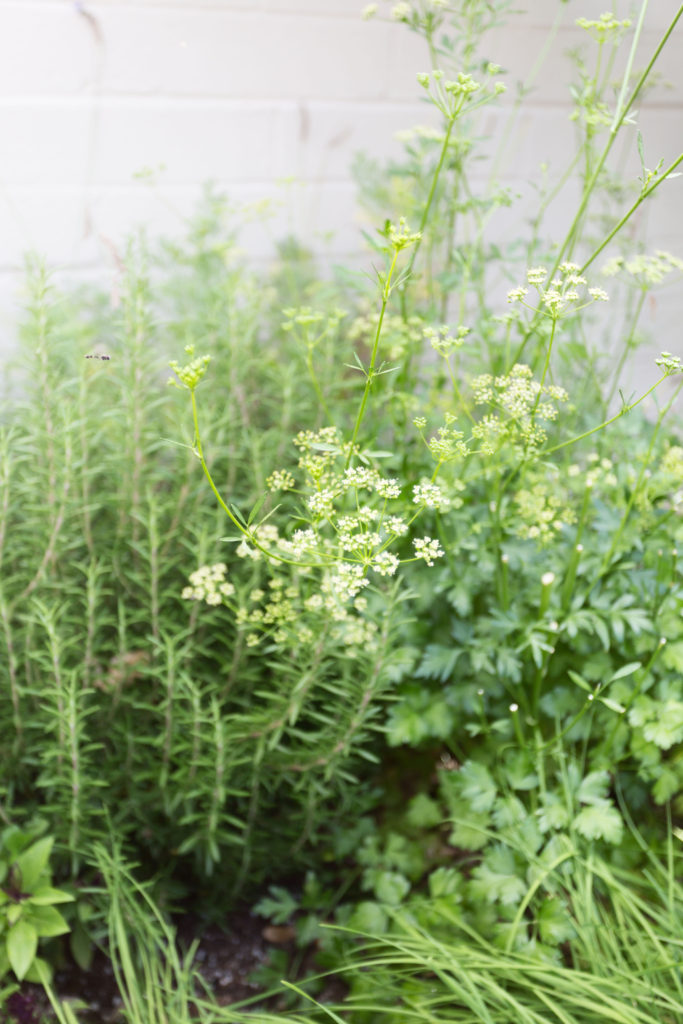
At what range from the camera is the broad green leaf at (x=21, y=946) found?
3.21 feet

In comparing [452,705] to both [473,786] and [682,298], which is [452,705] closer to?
[473,786]

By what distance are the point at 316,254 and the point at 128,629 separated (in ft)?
3.75

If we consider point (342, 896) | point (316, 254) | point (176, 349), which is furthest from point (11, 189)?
point (342, 896)

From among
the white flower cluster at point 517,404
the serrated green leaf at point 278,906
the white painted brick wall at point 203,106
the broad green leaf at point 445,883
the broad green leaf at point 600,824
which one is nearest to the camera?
the white flower cluster at point 517,404

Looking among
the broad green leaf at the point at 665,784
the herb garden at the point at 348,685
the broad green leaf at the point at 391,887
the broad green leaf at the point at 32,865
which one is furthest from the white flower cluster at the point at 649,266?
the broad green leaf at the point at 32,865

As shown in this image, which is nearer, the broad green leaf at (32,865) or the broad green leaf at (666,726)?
the broad green leaf at (32,865)

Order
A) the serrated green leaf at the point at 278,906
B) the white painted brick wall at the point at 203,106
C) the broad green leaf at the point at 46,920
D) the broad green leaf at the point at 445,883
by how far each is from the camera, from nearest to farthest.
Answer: the broad green leaf at the point at 46,920 < the broad green leaf at the point at 445,883 < the serrated green leaf at the point at 278,906 < the white painted brick wall at the point at 203,106

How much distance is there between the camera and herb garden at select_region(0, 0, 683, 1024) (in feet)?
3.56

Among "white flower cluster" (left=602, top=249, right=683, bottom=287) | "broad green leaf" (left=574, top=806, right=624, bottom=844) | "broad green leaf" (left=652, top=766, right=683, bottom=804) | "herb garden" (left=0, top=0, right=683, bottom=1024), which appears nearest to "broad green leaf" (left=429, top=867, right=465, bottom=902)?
"herb garden" (left=0, top=0, right=683, bottom=1024)

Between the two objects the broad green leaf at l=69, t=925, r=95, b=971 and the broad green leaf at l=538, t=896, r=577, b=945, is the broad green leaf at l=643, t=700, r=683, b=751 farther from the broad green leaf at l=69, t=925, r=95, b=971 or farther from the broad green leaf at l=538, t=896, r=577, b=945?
the broad green leaf at l=69, t=925, r=95, b=971

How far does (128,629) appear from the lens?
1.40 m

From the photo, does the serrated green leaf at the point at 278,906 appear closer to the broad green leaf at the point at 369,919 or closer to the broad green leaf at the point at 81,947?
the broad green leaf at the point at 369,919

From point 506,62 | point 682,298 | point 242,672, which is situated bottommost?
point 242,672

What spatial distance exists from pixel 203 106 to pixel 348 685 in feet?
4.62
